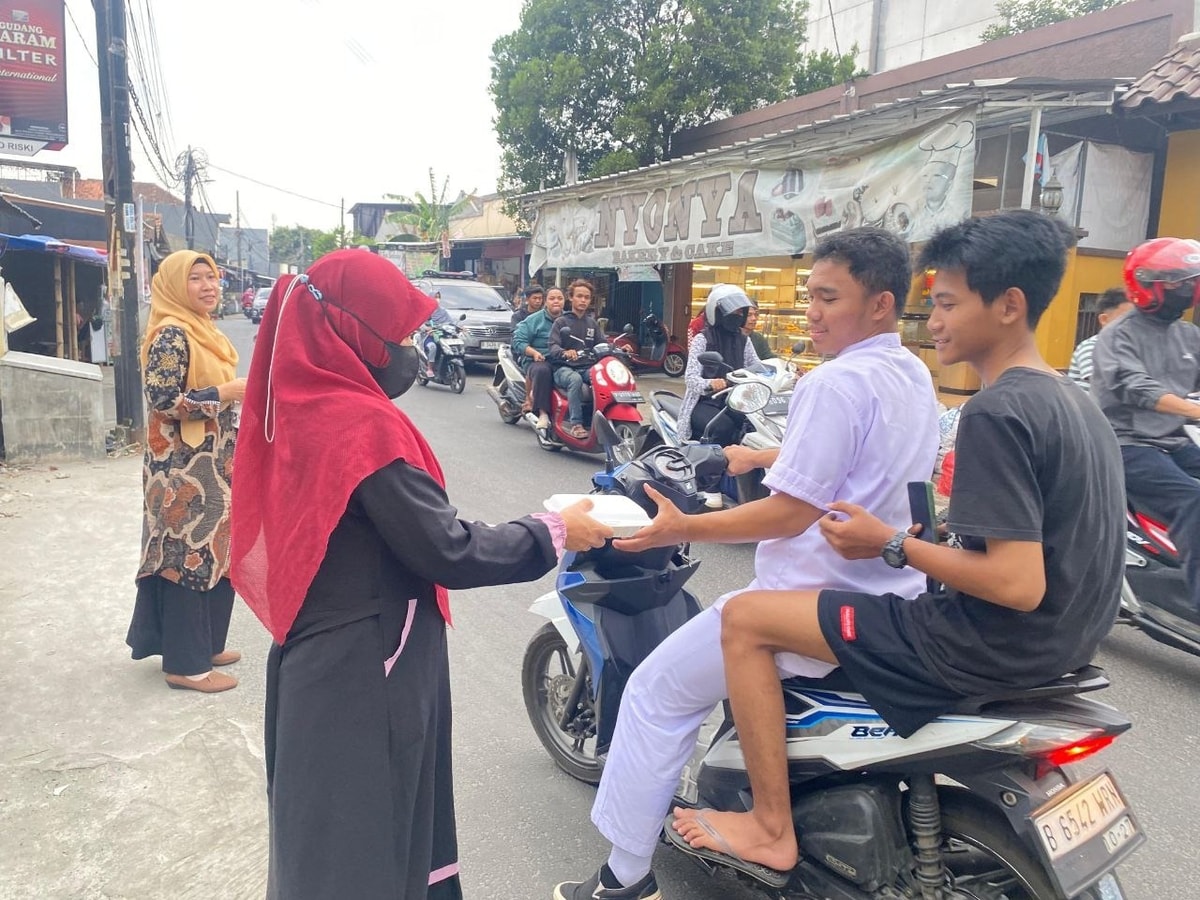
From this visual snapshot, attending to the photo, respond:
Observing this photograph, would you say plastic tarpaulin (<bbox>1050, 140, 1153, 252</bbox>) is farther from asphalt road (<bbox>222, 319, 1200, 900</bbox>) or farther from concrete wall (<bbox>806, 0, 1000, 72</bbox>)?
concrete wall (<bbox>806, 0, 1000, 72</bbox>)

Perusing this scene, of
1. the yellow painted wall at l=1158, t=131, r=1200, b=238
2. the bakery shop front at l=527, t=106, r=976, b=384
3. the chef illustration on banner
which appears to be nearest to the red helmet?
the bakery shop front at l=527, t=106, r=976, b=384

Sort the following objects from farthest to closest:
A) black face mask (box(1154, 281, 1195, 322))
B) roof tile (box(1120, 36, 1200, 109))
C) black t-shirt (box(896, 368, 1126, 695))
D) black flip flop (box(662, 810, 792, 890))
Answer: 1. roof tile (box(1120, 36, 1200, 109))
2. black face mask (box(1154, 281, 1195, 322))
3. black flip flop (box(662, 810, 792, 890))
4. black t-shirt (box(896, 368, 1126, 695))

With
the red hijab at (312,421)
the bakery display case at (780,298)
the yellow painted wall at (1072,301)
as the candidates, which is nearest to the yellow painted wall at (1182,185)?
the yellow painted wall at (1072,301)

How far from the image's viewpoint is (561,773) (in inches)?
128

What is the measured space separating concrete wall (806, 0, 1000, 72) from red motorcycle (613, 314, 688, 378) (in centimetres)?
787

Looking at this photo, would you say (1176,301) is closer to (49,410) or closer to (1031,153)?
(1031,153)

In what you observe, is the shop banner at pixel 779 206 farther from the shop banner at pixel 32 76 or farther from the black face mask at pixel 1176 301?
the shop banner at pixel 32 76

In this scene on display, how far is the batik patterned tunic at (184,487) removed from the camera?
3691 mm

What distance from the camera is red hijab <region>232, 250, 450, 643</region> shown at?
5.81ft

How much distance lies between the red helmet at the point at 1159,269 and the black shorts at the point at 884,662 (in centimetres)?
286

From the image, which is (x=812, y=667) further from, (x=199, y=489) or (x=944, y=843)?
(x=199, y=489)

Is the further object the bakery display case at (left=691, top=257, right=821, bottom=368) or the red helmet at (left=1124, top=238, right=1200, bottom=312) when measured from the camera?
the bakery display case at (left=691, top=257, right=821, bottom=368)

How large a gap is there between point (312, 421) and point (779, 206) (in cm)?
931

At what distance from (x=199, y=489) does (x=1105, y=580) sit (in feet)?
11.1
